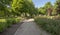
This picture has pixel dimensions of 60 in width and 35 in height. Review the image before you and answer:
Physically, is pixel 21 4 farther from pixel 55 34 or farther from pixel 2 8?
pixel 55 34

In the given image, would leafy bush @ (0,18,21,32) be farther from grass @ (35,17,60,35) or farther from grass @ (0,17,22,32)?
grass @ (35,17,60,35)

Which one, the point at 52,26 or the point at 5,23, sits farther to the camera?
the point at 5,23

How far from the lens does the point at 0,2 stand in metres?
12.0

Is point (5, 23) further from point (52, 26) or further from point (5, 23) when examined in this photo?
point (52, 26)

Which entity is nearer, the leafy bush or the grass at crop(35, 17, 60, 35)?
the grass at crop(35, 17, 60, 35)

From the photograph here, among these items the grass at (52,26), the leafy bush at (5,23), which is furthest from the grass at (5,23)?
the grass at (52,26)

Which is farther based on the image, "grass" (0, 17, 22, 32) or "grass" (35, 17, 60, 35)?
"grass" (0, 17, 22, 32)

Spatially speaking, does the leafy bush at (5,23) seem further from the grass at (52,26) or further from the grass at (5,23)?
the grass at (52,26)

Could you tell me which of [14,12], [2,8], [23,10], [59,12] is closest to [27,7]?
[23,10]

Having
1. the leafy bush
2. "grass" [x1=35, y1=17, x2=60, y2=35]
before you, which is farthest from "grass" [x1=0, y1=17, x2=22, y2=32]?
"grass" [x1=35, y1=17, x2=60, y2=35]

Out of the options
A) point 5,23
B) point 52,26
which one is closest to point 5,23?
point 5,23

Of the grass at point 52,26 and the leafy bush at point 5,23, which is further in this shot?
the leafy bush at point 5,23

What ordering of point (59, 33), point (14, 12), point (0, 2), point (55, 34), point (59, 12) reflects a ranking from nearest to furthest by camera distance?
1. point (59, 33)
2. point (55, 34)
3. point (0, 2)
4. point (59, 12)
5. point (14, 12)

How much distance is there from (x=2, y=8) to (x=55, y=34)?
17.4 feet
